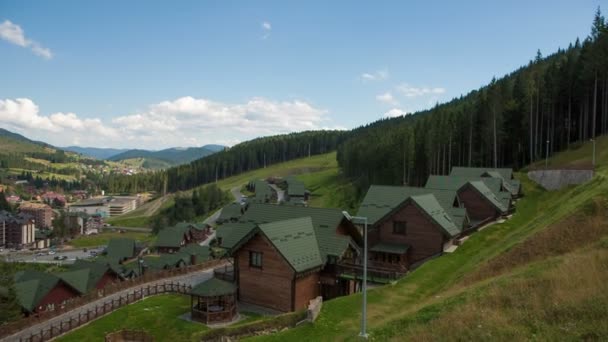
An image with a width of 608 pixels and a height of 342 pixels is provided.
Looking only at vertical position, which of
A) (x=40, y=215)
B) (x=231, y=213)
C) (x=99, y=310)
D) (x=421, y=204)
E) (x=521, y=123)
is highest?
(x=521, y=123)

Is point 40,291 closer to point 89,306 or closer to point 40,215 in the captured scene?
point 89,306

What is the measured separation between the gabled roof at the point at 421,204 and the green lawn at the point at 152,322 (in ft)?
62.5

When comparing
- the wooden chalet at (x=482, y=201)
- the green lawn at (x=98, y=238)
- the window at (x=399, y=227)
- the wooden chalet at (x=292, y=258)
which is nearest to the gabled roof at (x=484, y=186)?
the wooden chalet at (x=482, y=201)

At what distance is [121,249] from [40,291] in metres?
48.2

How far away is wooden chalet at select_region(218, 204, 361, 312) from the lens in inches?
1232

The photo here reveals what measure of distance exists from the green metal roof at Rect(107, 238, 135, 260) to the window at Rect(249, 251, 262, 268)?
72698 millimetres

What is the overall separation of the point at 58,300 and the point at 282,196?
96.6 metres

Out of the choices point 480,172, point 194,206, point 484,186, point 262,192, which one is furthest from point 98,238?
point 484,186

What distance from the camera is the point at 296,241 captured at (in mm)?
32812

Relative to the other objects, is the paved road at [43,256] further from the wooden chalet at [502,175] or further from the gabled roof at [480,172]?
the wooden chalet at [502,175]

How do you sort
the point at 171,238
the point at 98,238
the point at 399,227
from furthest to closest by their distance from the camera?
the point at 98,238
the point at 171,238
the point at 399,227

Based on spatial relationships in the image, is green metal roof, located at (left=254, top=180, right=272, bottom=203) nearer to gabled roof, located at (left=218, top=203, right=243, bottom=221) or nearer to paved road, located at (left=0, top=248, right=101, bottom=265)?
gabled roof, located at (left=218, top=203, right=243, bottom=221)

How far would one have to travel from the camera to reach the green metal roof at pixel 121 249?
315ft

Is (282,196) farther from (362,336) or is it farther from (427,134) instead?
(362,336)
